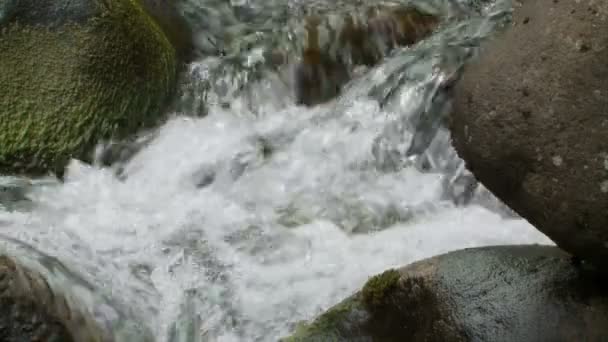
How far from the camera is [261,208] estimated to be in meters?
4.43

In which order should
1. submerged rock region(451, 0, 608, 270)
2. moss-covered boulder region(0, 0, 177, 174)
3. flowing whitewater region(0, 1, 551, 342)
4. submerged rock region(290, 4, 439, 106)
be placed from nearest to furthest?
submerged rock region(451, 0, 608, 270), flowing whitewater region(0, 1, 551, 342), moss-covered boulder region(0, 0, 177, 174), submerged rock region(290, 4, 439, 106)

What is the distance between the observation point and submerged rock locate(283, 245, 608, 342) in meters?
2.59

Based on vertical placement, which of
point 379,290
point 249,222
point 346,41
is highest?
point 346,41

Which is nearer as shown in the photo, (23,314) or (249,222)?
(23,314)

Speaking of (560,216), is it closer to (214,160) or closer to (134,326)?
(134,326)

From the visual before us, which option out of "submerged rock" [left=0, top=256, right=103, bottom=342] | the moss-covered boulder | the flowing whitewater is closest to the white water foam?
the flowing whitewater

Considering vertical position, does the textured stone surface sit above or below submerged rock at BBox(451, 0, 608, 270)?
below

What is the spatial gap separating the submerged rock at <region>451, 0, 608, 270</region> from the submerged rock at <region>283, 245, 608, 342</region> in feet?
0.73

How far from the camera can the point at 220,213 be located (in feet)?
14.3

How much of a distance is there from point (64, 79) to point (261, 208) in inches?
56.3

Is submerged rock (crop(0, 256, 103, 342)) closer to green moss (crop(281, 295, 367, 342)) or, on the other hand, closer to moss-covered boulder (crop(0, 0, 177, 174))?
green moss (crop(281, 295, 367, 342))

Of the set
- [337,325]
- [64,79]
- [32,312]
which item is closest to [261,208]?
[64,79]

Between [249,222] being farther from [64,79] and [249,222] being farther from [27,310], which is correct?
[27,310]

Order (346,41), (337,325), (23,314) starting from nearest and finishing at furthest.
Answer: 1. (23,314)
2. (337,325)
3. (346,41)
